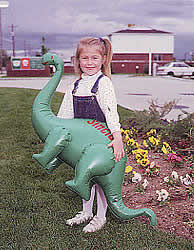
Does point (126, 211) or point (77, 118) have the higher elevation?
point (77, 118)

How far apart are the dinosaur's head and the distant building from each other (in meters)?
42.4

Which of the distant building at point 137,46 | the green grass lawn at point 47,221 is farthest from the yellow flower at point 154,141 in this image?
the distant building at point 137,46

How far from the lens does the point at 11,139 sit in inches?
236

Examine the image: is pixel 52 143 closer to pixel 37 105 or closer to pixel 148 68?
pixel 37 105

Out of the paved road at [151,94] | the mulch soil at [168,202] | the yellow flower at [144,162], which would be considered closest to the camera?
the mulch soil at [168,202]

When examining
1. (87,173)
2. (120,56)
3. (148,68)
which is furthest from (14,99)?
(120,56)

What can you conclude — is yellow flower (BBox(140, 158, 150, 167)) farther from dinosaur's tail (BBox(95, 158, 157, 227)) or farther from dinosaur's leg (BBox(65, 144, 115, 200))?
dinosaur's leg (BBox(65, 144, 115, 200))

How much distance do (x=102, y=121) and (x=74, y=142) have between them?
0.32m

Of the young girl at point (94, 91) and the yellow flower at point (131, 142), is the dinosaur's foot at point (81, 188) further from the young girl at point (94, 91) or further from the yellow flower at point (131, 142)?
the yellow flower at point (131, 142)

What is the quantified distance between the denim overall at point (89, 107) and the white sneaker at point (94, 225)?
949 mm

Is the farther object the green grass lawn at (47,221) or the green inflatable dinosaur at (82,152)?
the green grass lawn at (47,221)

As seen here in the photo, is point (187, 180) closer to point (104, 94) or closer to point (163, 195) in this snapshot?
point (163, 195)

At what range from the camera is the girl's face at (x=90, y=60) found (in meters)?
2.54

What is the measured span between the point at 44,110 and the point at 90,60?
582 mm
